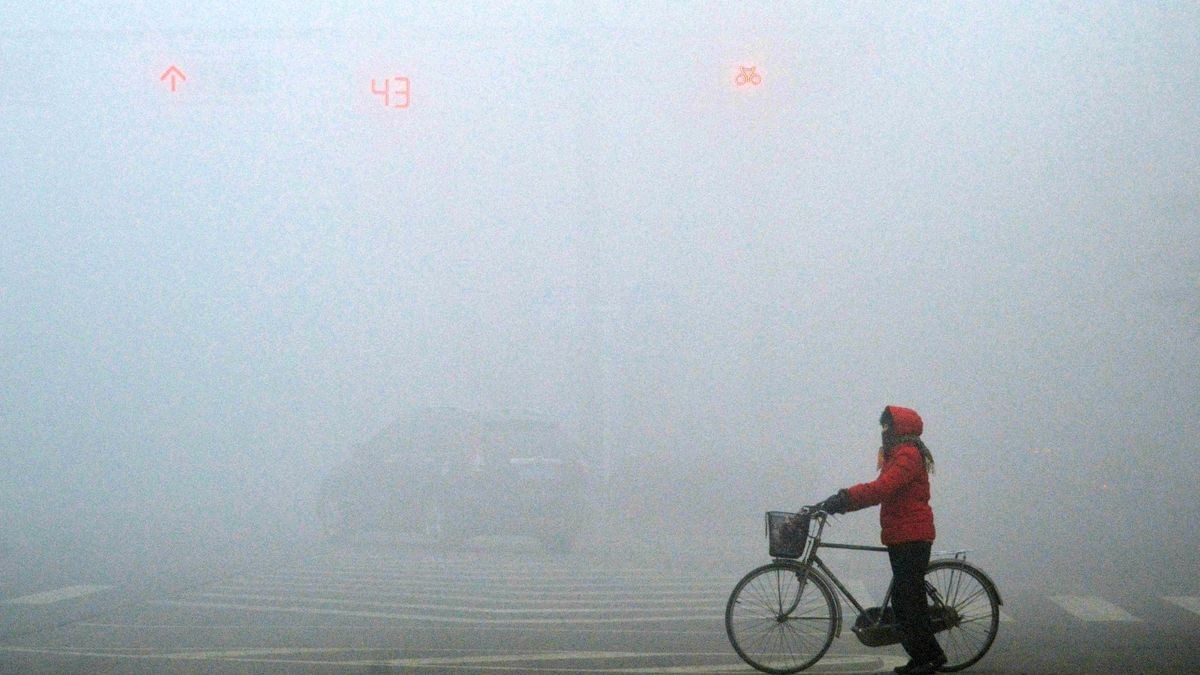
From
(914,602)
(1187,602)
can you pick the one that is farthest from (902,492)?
(1187,602)

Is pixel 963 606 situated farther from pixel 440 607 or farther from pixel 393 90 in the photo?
pixel 393 90

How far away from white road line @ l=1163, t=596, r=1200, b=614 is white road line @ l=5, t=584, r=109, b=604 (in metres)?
8.64

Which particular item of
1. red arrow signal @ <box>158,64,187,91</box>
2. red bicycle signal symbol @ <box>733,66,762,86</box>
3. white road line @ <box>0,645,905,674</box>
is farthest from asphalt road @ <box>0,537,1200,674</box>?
red arrow signal @ <box>158,64,187,91</box>

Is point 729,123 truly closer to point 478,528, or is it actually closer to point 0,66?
point 478,528

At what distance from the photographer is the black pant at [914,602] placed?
672 centimetres

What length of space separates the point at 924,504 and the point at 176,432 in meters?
24.3

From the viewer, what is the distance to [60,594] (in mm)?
11219

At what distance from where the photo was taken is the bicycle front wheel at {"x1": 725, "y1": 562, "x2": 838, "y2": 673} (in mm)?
6902

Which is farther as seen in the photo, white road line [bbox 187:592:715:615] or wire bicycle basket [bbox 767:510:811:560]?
white road line [bbox 187:592:715:615]

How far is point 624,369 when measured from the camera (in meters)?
26.2

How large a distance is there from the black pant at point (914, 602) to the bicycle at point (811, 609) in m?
0.10

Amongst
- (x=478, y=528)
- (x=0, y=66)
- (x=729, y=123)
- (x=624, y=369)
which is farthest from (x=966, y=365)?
(x=0, y=66)

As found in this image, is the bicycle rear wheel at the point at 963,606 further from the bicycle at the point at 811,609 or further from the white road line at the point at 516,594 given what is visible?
the white road line at the point at 516,594

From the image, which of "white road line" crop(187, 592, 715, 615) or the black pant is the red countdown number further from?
the black pant
